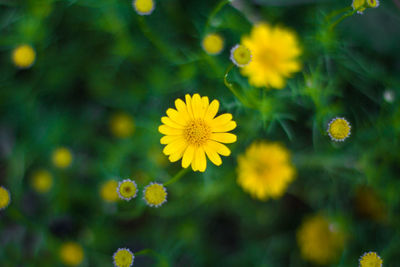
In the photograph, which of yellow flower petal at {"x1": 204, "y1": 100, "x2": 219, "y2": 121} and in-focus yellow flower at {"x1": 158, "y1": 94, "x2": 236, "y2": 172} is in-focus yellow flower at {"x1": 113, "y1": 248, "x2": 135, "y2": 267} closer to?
in-focus yellow flower at {"x1": 158, "y1": 94, "x2": 236, "y2": 172}

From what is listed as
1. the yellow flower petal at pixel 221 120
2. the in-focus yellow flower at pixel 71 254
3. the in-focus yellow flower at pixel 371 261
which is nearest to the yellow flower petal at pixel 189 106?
the yellow flower petal at pixel 221 120

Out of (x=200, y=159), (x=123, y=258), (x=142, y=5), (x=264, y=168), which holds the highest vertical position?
(x=142, y=5)

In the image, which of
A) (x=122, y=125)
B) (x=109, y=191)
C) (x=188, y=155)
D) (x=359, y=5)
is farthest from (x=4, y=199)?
(x=359, y=5)

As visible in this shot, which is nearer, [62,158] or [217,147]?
[217,147]

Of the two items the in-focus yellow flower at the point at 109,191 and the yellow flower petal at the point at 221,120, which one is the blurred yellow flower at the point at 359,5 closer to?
the yellow flower petal at the point at 221,120

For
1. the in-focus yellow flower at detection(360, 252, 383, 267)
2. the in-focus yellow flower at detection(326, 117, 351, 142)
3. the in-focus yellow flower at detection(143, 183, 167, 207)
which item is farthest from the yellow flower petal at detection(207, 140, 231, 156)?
the in-focus yellow flower at detection(360, 252, 383, 267)

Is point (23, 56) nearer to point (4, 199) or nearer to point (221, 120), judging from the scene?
point (4, 199)

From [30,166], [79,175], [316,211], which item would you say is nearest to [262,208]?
[316,211]
